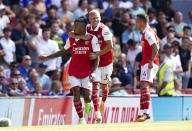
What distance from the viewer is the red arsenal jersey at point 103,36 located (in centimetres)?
1147

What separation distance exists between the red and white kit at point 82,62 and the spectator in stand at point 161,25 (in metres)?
8.49

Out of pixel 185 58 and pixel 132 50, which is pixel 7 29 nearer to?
pixel 132 50

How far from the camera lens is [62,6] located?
18.2 m

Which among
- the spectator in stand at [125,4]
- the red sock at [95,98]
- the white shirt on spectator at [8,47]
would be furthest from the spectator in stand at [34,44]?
the red sock at [95,98]

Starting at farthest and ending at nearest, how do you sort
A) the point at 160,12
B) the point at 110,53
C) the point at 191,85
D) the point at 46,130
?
the point at 160,12
the point at 191,85
the point at 110,53
the point at 46,130

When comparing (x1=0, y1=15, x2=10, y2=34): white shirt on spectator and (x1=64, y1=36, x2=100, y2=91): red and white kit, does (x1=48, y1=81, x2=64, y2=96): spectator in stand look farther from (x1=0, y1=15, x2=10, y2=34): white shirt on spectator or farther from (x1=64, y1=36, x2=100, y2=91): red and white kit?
(x1=64, y1=36, x2=100, y2=91): red and white kit

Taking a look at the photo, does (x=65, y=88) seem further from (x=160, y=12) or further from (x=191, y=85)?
(x=160, y=12)

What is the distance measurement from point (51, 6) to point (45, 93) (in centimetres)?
437

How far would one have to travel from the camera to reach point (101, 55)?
11.8 metres

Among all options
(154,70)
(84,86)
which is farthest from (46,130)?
(154,70)

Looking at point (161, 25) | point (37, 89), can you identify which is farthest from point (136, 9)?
point (37, 89)

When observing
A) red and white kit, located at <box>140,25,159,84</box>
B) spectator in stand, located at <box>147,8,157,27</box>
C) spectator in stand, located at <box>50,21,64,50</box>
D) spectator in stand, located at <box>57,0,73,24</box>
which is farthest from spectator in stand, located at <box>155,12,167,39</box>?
red and white kit, located at <box>140,25,159,84</box>

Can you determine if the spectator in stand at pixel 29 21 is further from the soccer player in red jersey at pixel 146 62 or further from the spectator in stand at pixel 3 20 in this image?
the soccer player in red jersey at pixel 146 62

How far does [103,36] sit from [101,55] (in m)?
0.51
